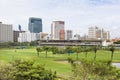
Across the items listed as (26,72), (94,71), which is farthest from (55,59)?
(94,71)

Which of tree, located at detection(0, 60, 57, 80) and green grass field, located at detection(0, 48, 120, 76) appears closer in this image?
tree, located at detection(0, 60, 57, 80)

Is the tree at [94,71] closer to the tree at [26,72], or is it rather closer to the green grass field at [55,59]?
the tree at [26,72]

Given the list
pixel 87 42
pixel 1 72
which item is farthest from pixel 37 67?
pixel 87 42

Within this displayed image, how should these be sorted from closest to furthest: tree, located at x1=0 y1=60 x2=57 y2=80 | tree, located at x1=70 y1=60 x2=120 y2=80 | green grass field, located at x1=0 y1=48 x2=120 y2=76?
tree, located at x1=70 y1=60 x2=120 y2=80 < tree, located at x1=0 y1=60 x2=57 y2=80 < green grass field, located at x1=0 y1=48 x2=120 y2=76

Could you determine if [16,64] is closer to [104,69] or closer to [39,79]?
[39,79]

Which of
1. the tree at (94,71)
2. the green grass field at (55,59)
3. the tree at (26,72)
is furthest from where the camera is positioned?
the green grass field at (55,59)

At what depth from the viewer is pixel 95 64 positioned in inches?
981

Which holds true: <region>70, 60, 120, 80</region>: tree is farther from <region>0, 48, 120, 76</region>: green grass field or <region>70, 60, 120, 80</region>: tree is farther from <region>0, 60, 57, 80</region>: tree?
<region>0, 48, 120, 76</region>: green grass field

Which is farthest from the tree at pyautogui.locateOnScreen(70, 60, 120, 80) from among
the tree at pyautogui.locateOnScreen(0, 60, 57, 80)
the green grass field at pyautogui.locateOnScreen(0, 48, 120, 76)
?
the green grass field at pyautogui.locateOnScreen(0, 48, 120, 76)

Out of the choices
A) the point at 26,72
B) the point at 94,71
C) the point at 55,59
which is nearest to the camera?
the point at 94,71

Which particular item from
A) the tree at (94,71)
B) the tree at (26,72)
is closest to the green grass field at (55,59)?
the tree at (26,72)

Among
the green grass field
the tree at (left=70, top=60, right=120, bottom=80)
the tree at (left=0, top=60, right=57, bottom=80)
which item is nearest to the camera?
the tree at (left=70, top=60, right=120, bottom=80)

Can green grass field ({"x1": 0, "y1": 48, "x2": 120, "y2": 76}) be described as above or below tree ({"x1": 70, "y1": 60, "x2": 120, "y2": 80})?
below

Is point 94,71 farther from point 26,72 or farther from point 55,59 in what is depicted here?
point 55,59
